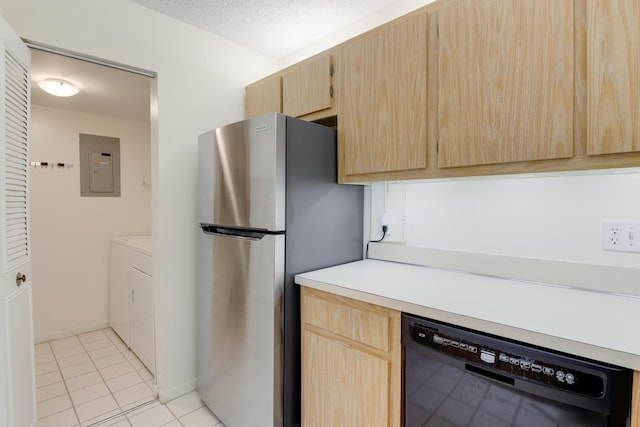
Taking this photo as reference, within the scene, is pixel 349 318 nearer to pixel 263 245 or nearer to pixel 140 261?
pixel 263 245

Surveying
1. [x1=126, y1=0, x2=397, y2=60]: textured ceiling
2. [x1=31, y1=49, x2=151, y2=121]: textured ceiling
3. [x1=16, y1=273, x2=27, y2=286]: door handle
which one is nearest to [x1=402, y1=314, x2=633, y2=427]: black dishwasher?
[x1=16, y1=273, x2=27, y2=286]: door handle

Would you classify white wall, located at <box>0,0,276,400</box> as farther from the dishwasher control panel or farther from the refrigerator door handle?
the dishwasher control panel

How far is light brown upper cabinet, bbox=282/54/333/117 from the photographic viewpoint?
1691mm

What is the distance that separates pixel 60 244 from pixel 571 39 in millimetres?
3885

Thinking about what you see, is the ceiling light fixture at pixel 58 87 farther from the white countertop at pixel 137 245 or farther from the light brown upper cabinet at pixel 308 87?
the light brown upper cabinet at pixel 308 87

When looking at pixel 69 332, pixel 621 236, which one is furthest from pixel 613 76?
pixel 69 332

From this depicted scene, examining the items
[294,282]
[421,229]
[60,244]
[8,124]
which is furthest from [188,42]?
[60,244]

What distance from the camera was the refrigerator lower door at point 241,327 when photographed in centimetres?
143

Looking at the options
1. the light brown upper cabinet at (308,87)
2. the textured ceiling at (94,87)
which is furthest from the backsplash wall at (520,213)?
the textured ceiling at (94,87)

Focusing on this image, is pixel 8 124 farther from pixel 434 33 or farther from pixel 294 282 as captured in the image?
pixel 434 33

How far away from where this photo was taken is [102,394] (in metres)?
2.01

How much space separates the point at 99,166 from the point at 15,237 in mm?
2083

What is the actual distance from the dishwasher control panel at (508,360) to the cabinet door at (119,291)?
99.6 inches

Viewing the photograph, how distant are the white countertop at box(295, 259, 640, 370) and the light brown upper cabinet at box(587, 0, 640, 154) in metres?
0.52
